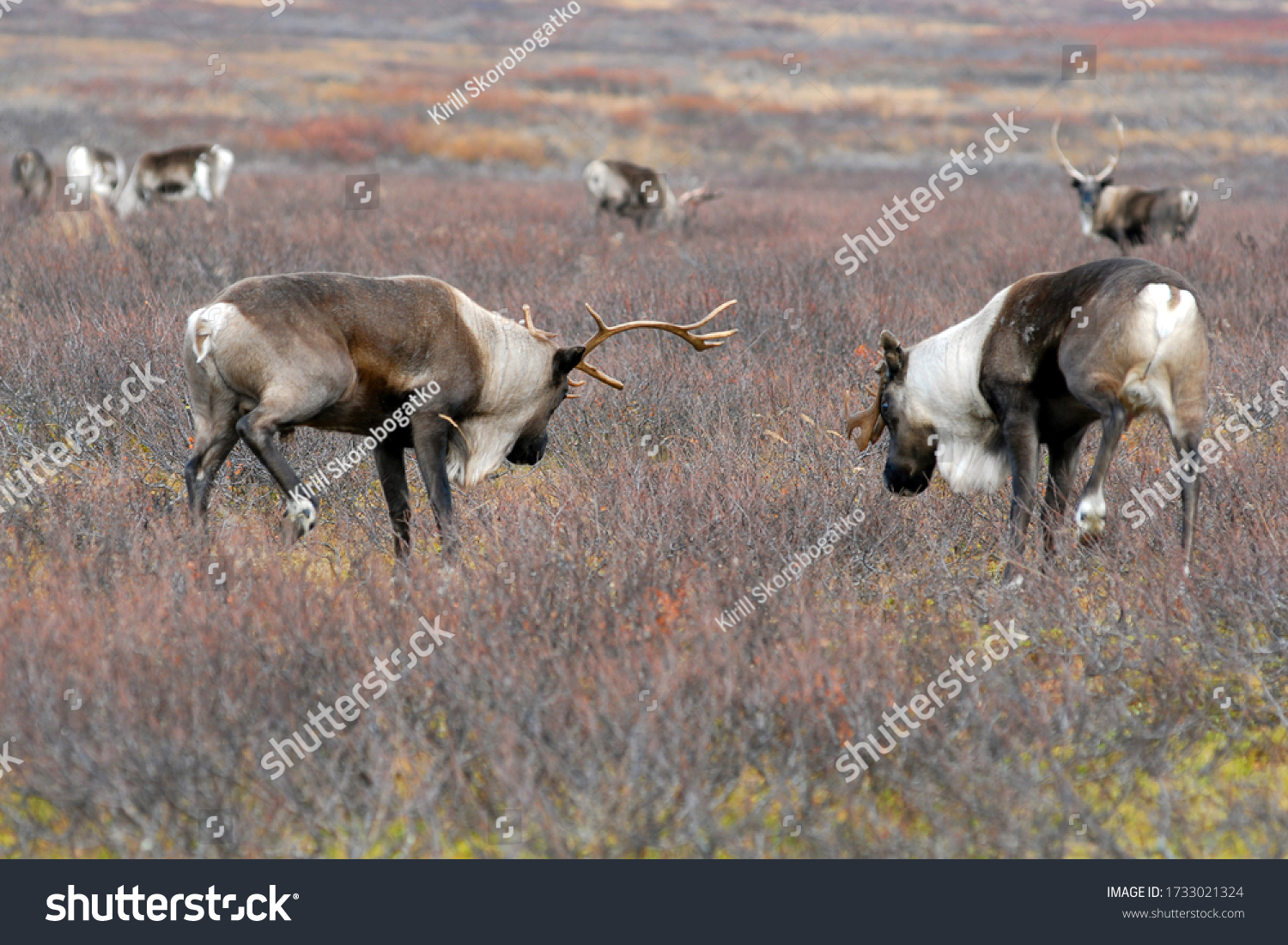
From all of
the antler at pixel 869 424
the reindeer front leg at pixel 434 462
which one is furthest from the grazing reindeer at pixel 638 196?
the reindeer front leg at pixel 434 462

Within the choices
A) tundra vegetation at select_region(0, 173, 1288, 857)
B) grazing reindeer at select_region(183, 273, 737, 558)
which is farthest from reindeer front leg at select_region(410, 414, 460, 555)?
tundra vegetation at select_region(0, 173, 1288, 857)

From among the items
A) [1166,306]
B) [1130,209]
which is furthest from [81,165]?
[1166,306]

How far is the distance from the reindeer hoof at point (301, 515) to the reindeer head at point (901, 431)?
6.60ft

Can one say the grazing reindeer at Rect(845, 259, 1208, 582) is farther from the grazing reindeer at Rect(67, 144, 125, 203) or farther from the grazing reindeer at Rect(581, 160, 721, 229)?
the grazing reindeer at Rect(67, 144, 125, 203)

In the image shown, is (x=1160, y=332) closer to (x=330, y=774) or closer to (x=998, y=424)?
(x=998, y=424)

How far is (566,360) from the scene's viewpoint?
15.0 feet

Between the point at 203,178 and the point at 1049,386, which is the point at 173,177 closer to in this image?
the point at 203,178

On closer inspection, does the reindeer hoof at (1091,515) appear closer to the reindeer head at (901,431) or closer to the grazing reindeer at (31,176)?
the reindeer head at (901,431)

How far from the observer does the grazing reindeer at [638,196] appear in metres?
16.2

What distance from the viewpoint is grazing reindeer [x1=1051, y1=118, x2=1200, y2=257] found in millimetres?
13562

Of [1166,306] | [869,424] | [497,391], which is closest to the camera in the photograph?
[1166,306]

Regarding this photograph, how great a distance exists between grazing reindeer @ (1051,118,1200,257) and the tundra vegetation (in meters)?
8.60

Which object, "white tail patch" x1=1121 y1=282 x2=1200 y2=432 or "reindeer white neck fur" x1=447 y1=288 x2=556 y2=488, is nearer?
"white tail patch" x1=1121 y1=282 x2=1200 y2=432

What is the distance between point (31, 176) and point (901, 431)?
15.0 m
